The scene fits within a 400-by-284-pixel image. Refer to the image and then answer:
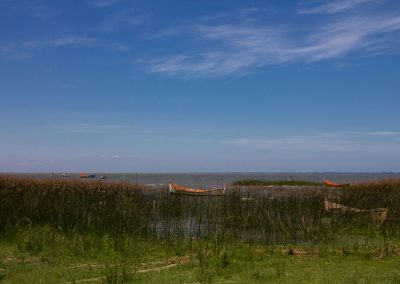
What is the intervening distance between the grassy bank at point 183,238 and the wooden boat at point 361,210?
0.66ft

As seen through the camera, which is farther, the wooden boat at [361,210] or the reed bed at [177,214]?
the wooden boat at [361,210]

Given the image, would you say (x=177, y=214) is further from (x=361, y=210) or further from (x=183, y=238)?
(x=361, y=210)

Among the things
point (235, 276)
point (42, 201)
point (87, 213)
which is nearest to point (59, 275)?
point (235, 276)

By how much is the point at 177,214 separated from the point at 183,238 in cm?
597

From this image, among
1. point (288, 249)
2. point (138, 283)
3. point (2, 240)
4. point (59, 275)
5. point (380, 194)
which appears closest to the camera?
point (138, 283)

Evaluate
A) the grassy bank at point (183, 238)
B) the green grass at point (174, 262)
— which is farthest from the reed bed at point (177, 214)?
the green grass at point (174, 262)

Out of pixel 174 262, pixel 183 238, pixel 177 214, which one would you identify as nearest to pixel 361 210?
pixel 177 214

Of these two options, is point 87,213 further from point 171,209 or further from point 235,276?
point 235,276

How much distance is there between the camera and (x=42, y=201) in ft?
49.2

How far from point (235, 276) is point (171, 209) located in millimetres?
10412

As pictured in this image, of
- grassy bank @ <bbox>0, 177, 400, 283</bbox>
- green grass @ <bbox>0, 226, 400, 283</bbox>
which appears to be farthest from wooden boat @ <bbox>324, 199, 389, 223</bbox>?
green grass @ <bbox>0, 226, 400, 283</bbox>

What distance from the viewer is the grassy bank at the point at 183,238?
27.3 feet

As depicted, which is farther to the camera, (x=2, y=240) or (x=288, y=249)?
(x=2, y=240)

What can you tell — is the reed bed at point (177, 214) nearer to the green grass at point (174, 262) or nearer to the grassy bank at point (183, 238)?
the grassy bank at point (183, 238)
